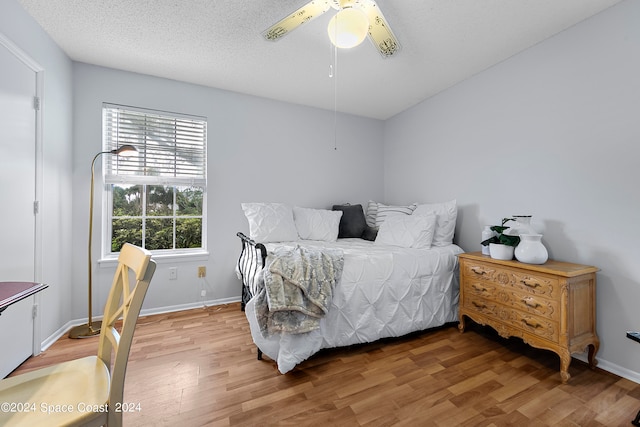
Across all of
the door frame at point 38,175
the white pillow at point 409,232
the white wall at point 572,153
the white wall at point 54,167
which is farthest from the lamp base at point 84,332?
the white wall at point 572,153

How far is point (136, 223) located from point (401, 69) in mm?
3195

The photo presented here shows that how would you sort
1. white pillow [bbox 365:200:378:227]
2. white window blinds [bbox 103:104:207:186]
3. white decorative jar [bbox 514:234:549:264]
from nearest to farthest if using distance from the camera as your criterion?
white decorative jar [bbox 514:234:549:264] < white window blinds [bbox 103:104:207:186] < white pillow [bbox 365:200:378:227]

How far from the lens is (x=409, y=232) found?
9.03 feet

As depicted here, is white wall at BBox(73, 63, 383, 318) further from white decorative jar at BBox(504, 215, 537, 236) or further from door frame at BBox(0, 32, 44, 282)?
white decorative jar at BBox(504, 215, 537, 236)

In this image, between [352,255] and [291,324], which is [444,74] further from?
[291,324]

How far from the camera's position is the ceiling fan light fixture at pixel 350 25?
156 centimetres

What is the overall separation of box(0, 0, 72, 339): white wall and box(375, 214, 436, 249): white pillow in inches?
118

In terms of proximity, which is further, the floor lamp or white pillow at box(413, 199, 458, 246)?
white pillow at box(413, 199, 458, 246)

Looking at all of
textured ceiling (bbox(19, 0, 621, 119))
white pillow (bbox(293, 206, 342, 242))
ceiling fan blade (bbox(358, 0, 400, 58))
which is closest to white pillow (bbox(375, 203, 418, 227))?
white pillow (bbox(293, 206, 342, 242))

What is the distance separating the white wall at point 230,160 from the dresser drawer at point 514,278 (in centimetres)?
196

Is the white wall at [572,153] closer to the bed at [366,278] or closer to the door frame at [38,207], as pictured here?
the bed at [366,278]

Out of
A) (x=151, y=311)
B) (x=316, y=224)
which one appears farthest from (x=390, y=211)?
(x=151, y=311)

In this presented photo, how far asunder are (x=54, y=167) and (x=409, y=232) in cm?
326

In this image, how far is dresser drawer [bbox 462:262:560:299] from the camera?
1.81 meters
